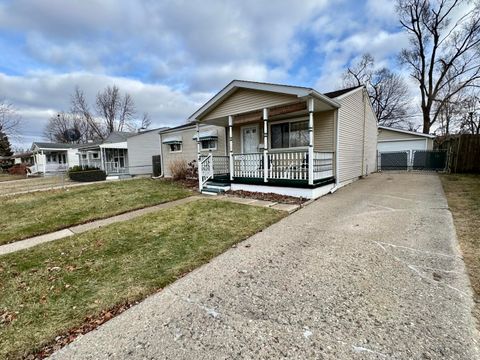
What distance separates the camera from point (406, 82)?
28578mm

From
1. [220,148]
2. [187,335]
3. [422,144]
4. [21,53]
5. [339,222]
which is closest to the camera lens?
[187,335]

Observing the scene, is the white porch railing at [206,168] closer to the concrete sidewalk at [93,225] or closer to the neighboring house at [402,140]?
the concrete sidewalk at [93,225]

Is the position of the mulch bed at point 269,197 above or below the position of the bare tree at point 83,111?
below

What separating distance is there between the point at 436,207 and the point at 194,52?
1416cm

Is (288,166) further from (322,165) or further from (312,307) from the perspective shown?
(312,307)

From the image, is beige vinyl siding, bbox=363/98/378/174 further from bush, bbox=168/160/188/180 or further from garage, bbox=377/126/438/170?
bush, bbox=168/160/188/180

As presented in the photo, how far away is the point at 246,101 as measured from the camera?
30.5ft

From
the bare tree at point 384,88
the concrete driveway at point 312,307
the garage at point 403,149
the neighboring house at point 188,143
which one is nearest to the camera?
the concrete driveway at point 312,307

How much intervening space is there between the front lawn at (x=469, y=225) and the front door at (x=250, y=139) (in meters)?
7.44

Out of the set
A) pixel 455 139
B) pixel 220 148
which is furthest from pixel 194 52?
pixel 455 139

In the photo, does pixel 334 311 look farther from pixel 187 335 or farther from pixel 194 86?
pixel 194 86

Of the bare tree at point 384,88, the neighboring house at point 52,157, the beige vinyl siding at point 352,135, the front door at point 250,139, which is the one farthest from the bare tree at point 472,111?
the neighboring house at point 52,157

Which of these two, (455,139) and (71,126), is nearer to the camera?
(455,139)

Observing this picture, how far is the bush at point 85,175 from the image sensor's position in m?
16.2
